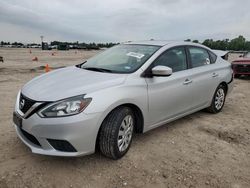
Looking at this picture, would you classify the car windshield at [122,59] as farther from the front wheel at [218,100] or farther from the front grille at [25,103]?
the front wheel at [218,100]

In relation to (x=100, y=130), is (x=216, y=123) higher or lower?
lower

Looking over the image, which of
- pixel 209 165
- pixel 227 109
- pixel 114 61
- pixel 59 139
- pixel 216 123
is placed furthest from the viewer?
Result: pixel 227 109

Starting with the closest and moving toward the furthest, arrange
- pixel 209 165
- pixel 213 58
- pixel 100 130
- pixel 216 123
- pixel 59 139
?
1. pixel 59 139
2. pixel 100 130
3. pixel 209 165
4. pixel 216 123
5. pixel 213 58

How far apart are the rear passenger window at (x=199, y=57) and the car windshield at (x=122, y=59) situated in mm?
940

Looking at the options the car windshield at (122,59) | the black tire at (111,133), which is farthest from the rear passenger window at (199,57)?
the black tire at (111,133)

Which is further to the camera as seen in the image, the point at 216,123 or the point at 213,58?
the point at 213,58

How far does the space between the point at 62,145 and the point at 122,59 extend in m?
1.81

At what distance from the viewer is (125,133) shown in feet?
11.2

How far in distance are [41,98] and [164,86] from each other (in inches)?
71.4

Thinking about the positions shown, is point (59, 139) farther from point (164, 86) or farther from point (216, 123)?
point (216, 123)

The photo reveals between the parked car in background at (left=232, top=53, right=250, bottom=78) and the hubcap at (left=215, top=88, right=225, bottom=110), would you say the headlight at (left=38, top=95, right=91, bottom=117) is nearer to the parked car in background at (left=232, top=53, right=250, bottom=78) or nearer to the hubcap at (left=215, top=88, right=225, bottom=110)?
the hubcap at (left=215, top=88, right=225, bottom=110)

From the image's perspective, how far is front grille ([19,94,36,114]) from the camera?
3.04 meters

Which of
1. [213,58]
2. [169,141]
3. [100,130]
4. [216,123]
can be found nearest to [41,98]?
[100,130]

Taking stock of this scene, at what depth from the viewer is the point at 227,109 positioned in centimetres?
606
